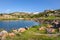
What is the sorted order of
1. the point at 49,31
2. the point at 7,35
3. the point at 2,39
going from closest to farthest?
the point at 2,39
the point at 7,35
the point at 49,31

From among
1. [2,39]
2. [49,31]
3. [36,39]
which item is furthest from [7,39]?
[49,31]

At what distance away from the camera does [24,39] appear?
28.2m

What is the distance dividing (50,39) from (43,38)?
1.28 metres

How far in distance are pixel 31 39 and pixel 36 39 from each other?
75cm

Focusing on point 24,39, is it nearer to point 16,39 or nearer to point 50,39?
point 16,39

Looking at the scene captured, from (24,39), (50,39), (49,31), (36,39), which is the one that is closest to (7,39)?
(24,39)

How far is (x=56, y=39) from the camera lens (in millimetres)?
28312

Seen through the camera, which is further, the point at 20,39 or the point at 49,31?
the point at 49,31

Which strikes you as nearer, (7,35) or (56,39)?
(56,39)

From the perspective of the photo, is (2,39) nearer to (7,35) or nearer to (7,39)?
(7,39)

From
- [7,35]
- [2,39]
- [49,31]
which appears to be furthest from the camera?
[49,31]

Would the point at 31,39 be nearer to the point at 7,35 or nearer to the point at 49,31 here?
the point at 7,35

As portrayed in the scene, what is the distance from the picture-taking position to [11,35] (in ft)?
102

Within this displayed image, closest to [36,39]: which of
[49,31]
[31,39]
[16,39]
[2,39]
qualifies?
[31,39]
